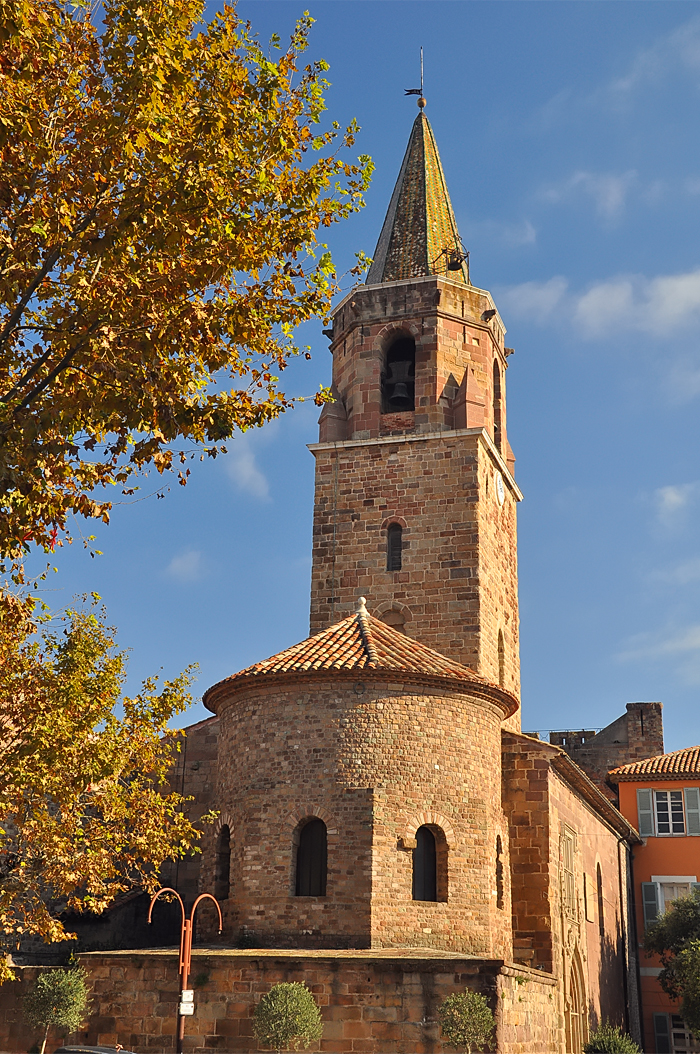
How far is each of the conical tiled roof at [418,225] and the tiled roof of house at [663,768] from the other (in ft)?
57.8

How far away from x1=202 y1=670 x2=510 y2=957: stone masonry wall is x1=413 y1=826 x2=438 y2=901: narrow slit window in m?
0.32

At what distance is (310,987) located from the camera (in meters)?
17.6

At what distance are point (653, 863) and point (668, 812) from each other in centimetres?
180

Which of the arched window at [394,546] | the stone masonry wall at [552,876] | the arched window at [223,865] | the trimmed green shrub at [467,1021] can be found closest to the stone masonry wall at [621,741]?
the stone masonry wall at [552,876]

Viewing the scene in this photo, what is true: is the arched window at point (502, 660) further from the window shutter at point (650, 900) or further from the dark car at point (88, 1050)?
the dark car at point (88, 1050)

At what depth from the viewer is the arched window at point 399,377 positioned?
97.1 feet

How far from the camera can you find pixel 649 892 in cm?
3672

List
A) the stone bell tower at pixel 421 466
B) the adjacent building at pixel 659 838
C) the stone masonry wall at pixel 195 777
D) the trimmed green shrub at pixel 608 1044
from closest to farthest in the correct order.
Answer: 1. the stone masonry wall at pixel 195 777
2. the trimmed green shrub at pixel 608 1044
3. the stone bell tower at pixel 421 466
4. the adjacent building at pixel 659 838

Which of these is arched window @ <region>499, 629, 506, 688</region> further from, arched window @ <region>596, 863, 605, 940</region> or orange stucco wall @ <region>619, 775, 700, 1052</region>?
orange stucco wall @ <region>619, 775, 700, 1052</region>

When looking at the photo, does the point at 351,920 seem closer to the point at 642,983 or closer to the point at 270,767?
the point at 270,767

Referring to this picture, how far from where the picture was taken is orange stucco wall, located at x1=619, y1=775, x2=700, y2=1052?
116 ft

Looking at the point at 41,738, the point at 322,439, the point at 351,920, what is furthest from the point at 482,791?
the point at 322,439

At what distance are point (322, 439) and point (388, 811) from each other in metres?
12.5

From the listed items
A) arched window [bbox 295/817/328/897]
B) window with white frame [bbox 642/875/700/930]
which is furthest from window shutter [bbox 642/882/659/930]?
arched window [bbox 295/817/328/897]
